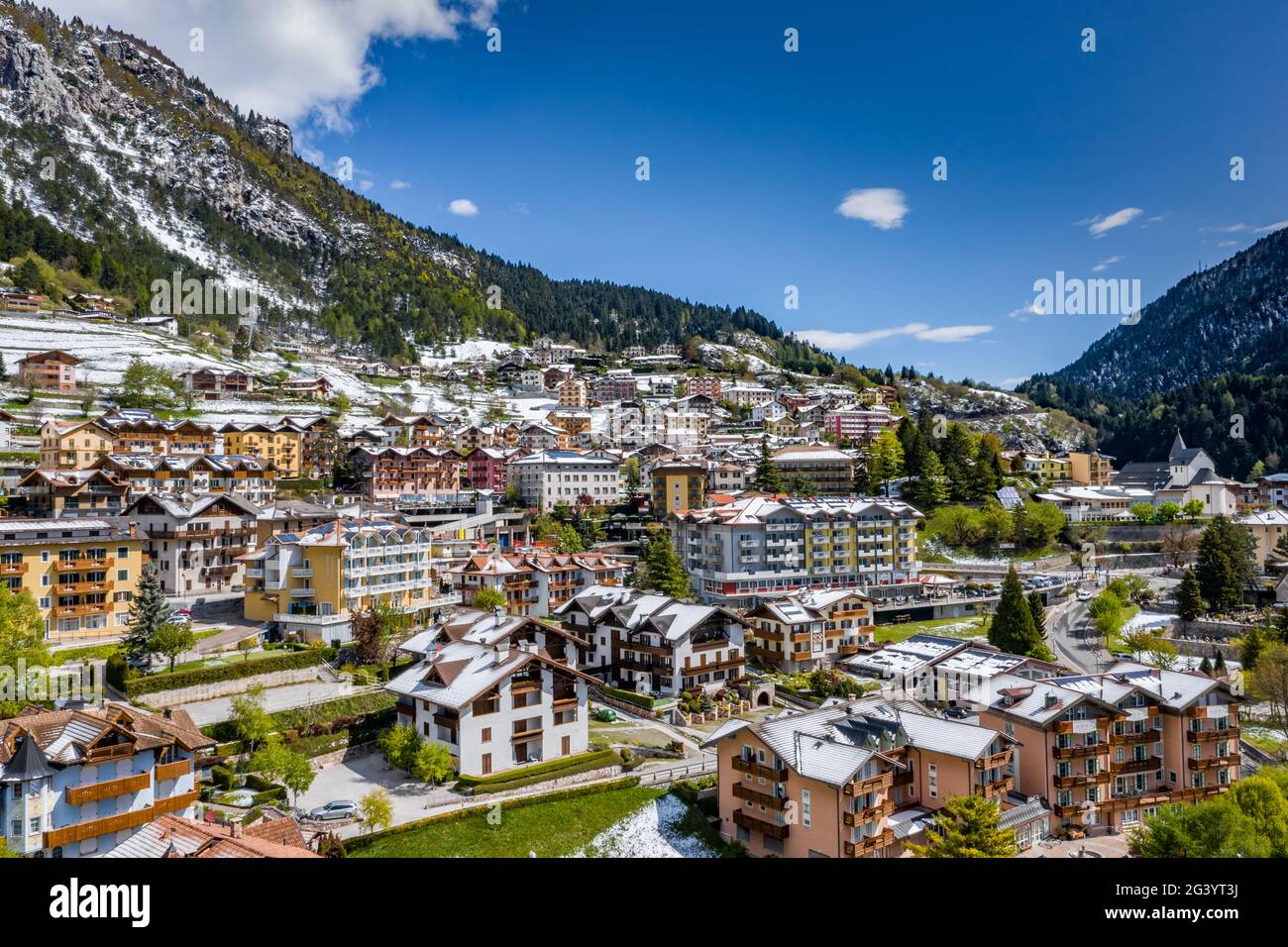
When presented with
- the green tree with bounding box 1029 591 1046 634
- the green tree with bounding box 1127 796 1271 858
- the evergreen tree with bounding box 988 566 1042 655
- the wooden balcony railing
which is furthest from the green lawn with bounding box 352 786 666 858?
the green tree with bounding box 1029 591 1046 634

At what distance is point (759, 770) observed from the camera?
20.0 m

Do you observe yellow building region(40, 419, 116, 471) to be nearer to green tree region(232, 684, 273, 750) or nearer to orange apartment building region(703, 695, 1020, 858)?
green tree region(232, 684, 273, 750)

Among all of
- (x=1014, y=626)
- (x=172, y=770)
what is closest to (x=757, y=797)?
(x=172, y=770)

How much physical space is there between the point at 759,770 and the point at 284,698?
1503 centimetres

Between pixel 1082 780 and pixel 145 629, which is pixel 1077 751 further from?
pixel 145 629

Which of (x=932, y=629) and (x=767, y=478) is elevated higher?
(x=767, y=478)

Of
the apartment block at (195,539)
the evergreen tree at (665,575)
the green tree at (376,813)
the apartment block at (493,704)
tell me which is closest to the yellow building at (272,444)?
the apartment block at (195,539)

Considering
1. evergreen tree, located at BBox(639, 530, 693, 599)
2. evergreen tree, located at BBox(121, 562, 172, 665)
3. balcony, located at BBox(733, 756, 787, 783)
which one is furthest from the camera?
evergreen tree, located at BBox(639, 530, 693, 599)

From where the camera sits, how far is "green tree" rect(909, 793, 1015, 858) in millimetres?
16312

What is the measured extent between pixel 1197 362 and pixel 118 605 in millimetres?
182029

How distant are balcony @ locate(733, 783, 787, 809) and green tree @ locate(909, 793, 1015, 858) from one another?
316 centimetres

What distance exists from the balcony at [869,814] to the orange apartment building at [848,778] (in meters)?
0.02

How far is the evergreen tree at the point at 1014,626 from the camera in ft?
121

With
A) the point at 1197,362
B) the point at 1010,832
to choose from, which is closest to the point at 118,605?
the point at 1010,832
